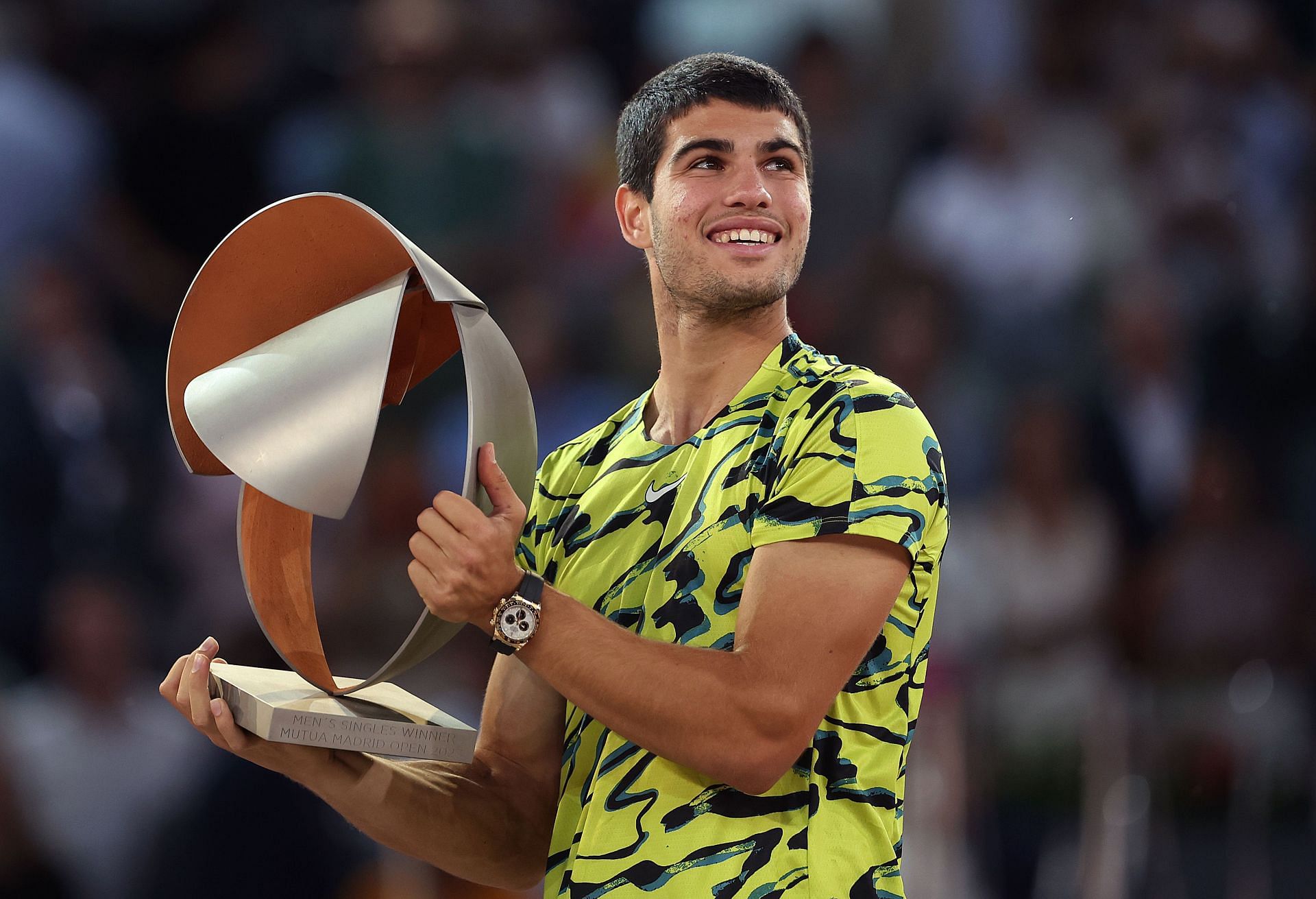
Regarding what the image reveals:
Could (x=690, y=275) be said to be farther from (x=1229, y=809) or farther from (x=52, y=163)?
(x=52, y=163)

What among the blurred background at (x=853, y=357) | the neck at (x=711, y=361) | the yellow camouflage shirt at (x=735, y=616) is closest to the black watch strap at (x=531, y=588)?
the yellow camouflage shirt at (x=735, y=616)

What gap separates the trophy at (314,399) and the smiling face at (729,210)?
1.15 feet

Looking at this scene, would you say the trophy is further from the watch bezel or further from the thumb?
the watch bezel

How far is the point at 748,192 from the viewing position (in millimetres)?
2320

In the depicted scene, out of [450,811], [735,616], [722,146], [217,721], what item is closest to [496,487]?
[735,616]

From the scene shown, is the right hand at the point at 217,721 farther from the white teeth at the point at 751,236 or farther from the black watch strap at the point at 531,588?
the white teeth at the point at 751,236

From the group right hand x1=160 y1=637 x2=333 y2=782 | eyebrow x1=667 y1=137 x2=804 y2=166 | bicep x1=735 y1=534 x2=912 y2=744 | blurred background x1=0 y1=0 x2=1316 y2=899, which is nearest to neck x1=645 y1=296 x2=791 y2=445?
eyebrow x1=667 y1=137 x2=804 y2=166

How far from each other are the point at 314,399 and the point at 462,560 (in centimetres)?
30

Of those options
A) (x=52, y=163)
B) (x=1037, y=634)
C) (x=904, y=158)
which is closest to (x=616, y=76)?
(x=904, y=158)

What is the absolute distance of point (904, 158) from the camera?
5984 millimetres

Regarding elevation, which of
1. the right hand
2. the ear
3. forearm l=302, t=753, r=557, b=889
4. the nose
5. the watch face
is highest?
the ear

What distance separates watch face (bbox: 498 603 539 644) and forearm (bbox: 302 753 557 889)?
1.52 feet

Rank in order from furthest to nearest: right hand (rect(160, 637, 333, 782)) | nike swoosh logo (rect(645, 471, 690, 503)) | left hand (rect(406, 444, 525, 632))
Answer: nike swoosh logo (rect(645, 471, 690, 503)) → right hand (rect(160, 637, 333, 782)) → left hand (rect(406, 444, 525, 632))

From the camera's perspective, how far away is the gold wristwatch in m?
1.92
